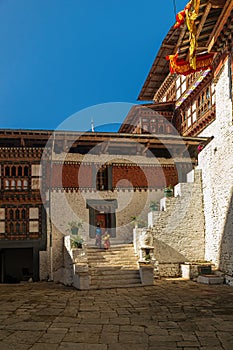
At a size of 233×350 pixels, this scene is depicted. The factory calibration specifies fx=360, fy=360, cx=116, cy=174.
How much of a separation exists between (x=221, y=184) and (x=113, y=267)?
5988 millimetres

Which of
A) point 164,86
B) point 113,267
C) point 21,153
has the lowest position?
point 113,267

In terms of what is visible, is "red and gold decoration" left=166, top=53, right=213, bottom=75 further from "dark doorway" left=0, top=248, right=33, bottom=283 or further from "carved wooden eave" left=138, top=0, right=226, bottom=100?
"dark doorway" left=0, top=248, right=33, bottom=283

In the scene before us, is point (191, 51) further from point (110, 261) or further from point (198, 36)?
point (110, 261)

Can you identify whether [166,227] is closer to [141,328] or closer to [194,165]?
[194,165]

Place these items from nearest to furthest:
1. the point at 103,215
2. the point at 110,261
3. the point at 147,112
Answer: the point at 110,261
the point at 103,215
the point at 147,112

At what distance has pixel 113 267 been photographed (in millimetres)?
15602

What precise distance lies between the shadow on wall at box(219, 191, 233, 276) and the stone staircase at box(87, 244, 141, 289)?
3.74 meters

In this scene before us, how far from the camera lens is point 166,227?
18.0 metres

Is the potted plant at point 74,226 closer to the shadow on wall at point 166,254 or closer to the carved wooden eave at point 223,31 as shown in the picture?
the shadow on wall at point 166,254

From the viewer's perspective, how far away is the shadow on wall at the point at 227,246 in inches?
585

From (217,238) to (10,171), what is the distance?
11088 mm

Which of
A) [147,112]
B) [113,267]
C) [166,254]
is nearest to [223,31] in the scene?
[166,254]

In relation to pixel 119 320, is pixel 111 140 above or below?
above

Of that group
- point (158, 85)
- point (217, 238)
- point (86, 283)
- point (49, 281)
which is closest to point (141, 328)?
point (86, 283)
